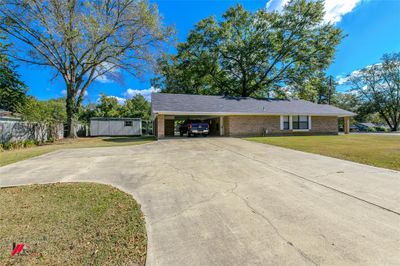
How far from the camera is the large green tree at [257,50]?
A: 24312 mm

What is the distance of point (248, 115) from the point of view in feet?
59.3

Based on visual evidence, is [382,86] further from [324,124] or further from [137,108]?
[137,108]

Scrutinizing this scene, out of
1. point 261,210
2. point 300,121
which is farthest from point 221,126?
point 261,210

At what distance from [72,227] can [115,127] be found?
2297 centimetres

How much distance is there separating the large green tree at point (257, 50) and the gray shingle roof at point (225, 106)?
273 inches

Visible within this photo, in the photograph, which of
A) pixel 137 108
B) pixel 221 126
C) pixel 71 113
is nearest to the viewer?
pixel 71 113

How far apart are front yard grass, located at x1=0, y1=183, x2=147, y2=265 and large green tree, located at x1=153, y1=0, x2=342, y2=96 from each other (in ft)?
70.1

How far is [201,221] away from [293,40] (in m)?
29.0

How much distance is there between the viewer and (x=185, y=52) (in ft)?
89.3

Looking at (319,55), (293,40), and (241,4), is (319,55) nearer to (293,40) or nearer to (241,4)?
(293,40)

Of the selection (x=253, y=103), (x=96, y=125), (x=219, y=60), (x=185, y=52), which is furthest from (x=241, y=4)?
(x=96, y=125)

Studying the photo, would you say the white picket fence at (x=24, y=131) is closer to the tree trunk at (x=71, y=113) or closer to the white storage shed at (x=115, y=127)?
the tree trunk at (x=71, y=113)

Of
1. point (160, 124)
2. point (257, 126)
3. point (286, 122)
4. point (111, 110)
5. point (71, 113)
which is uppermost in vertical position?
point (111, 110)

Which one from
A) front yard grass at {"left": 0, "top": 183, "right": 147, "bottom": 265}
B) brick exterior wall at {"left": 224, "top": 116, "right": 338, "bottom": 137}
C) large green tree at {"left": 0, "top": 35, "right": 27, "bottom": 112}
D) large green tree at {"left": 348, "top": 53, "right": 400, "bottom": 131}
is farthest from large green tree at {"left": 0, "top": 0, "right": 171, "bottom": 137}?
large green tree at {"left": 348, "top": 53, "right": 400, "bottom": 131}
